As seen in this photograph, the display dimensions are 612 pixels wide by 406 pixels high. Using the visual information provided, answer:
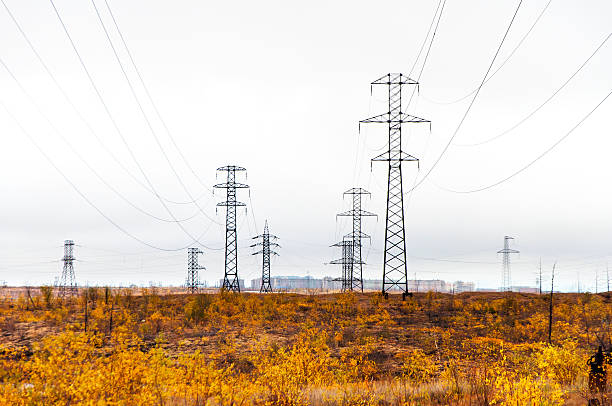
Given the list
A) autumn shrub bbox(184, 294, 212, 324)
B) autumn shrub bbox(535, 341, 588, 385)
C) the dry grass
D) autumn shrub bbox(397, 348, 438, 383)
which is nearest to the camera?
the dry grass

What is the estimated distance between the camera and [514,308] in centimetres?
3241

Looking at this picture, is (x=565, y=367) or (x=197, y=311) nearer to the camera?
(x=565, y=367)

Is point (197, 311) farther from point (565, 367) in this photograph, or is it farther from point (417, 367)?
point (565, 367)

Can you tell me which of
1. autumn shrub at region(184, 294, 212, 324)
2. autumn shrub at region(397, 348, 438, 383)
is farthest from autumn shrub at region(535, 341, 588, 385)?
autumn shrub at region(184, 294, 212, 324)

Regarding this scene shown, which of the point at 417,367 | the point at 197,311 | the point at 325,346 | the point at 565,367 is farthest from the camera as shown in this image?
the point at 197,311

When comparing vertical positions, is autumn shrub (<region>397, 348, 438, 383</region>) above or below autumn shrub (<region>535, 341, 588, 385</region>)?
below

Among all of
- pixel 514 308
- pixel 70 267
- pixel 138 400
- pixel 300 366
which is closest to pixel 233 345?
pixel 300 366

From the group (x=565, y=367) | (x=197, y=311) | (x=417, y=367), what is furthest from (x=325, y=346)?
(x=197, y=311)

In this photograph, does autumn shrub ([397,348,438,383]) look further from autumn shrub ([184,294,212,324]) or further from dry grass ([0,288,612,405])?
autumn shrub ([184,294,212,324])

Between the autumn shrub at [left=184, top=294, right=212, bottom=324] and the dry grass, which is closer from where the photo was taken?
the dry grass

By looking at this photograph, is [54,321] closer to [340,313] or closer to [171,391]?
[340,313]

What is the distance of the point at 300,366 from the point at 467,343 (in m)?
Answer: 12.0

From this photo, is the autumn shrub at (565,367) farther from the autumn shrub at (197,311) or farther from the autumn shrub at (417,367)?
the autumn shrub at (197,311)

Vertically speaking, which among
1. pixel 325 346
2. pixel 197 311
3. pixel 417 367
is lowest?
pixel 197 311
